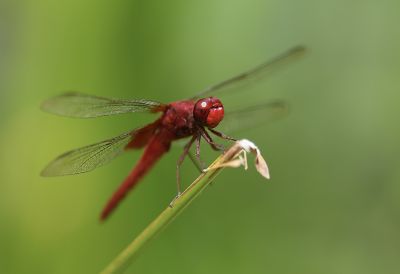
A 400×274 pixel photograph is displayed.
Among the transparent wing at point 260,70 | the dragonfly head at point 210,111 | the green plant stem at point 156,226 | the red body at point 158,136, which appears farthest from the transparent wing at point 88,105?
the green plant stem at point 156,226

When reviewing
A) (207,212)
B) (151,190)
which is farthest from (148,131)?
(207,212)

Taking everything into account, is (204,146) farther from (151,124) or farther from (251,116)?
(151,124)

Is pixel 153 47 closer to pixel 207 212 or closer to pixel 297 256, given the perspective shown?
pixel 207 212

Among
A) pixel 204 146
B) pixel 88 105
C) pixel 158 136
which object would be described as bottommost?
pixel 204 146

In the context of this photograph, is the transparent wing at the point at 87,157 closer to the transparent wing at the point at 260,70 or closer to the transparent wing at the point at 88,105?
the transparent wing at the point at 88,105

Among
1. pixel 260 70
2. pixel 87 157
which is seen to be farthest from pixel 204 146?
pixel 87 157

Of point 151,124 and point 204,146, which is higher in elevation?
point 151,124

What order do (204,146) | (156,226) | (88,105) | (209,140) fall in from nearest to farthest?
(156,226), (88,105), (209,140), (204,146)
